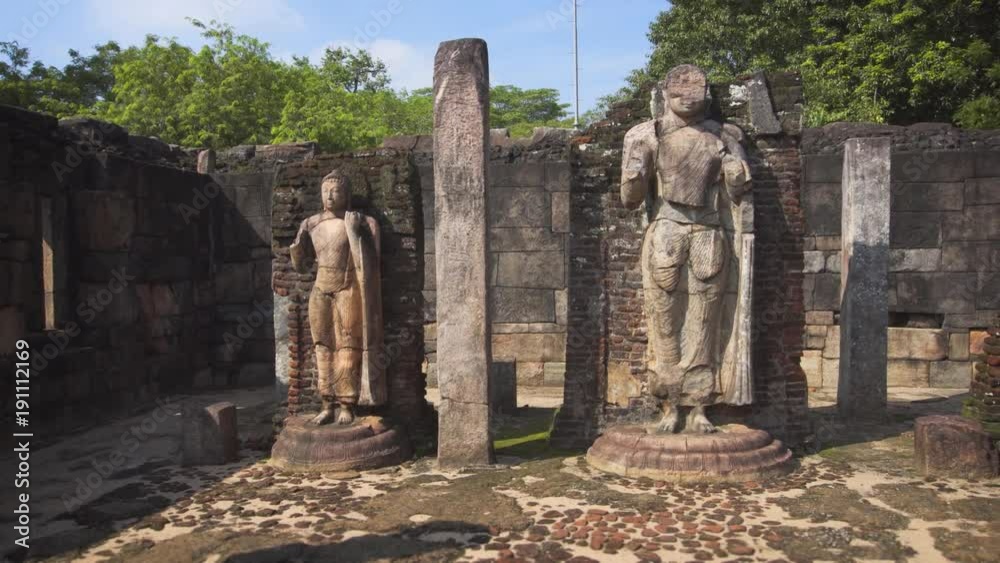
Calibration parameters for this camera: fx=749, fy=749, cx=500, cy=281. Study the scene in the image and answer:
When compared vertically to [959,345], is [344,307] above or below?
above

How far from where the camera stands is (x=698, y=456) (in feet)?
19.2

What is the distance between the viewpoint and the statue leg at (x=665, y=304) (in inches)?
245

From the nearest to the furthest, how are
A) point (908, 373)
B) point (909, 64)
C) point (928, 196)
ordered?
point (928, 196) < point (908, 373) < point (909, 64)

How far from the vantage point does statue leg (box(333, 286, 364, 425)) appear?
668 centimetres

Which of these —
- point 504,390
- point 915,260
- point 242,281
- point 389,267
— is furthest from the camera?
point 242,281

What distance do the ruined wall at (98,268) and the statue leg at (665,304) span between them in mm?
6237

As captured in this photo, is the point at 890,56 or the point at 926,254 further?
the point at 890,56

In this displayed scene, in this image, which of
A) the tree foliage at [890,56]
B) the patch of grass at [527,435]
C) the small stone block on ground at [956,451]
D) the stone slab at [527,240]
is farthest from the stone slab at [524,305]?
the tree foliage at [890,56]

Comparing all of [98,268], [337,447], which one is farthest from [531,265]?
[98,268]

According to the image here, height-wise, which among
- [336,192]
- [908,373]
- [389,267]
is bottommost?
[908,373]

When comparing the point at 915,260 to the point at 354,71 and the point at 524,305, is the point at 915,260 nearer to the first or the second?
the point at 524,305

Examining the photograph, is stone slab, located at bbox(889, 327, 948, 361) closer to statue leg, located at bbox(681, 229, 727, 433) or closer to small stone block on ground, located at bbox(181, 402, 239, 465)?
statue leg, located at bbox(681, 229, 727, 433)

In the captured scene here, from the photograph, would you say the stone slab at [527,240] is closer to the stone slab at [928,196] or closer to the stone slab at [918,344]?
the stone slab at [928,196]

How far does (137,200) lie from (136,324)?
1.65m
